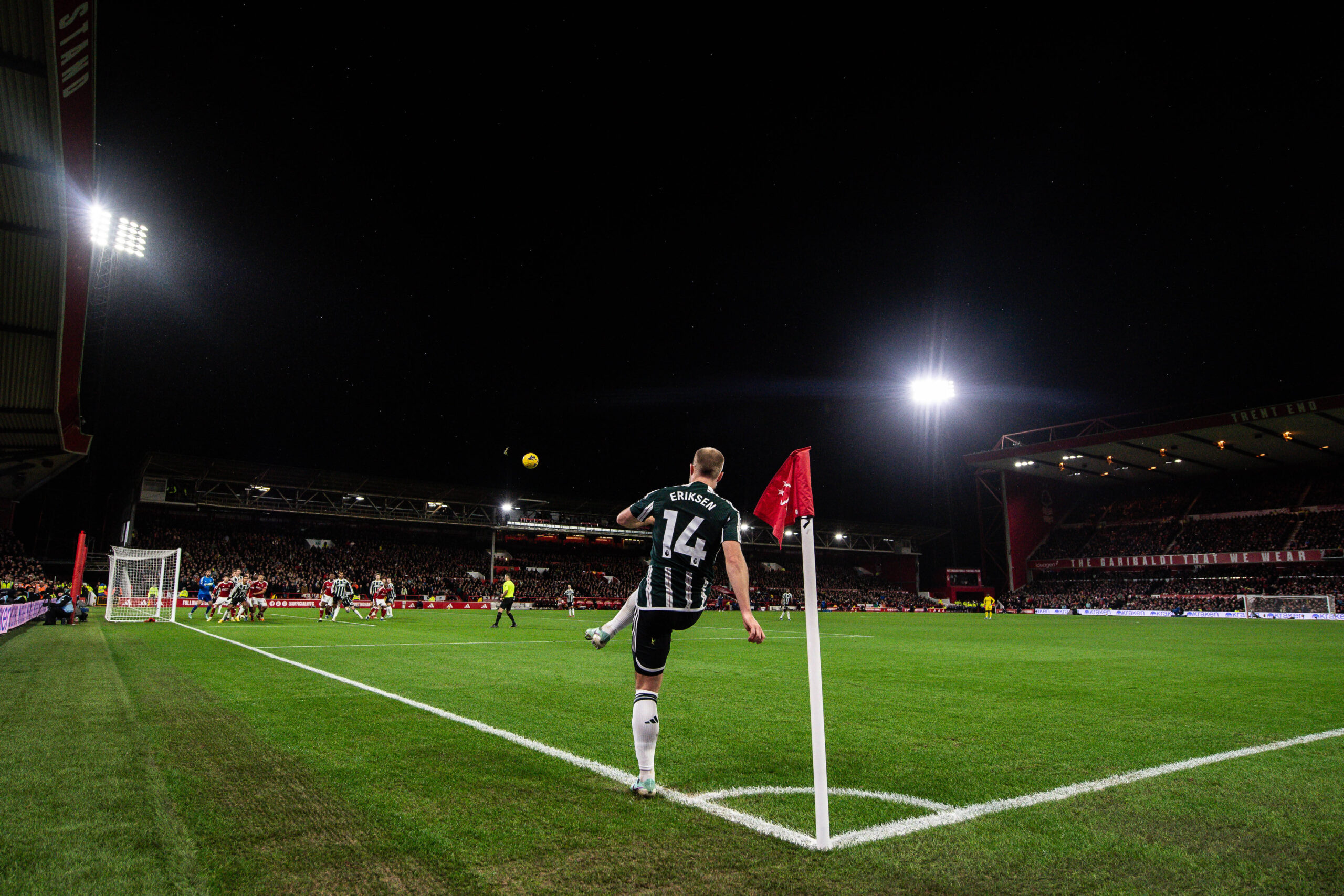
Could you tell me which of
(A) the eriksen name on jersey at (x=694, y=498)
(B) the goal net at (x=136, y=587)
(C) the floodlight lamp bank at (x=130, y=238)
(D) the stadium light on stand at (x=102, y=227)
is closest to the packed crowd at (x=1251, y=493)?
(A) the eriksen name on jersey at (x=694, y=498)

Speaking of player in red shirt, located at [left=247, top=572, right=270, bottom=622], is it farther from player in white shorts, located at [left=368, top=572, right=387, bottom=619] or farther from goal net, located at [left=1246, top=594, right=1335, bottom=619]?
goal net, located at [left=1246, top=594, right=1335, bottom=619]

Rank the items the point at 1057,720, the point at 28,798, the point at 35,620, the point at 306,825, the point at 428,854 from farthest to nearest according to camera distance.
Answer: the point at 35,620 → the point at 1057,720 → the point at 28,798 → the point at 306,825 → the point at 428,854

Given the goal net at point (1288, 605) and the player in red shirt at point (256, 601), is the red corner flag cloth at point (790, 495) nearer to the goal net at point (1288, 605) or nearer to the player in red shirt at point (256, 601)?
the player in red shirt at point (256, 601)

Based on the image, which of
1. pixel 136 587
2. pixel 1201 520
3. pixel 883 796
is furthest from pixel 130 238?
pixel 1201 520

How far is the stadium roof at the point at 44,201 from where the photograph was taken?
366 inches

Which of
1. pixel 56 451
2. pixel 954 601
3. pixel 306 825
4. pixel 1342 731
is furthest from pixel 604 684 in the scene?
pixel 954 601

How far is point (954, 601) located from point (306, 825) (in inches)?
2721

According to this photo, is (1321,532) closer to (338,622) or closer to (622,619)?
(338,622)

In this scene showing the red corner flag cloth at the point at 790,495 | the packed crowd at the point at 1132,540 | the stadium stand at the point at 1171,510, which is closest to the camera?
the red corner flag cloth at the point at 790,495

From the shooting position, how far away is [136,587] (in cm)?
2428

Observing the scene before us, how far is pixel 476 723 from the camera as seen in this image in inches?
247

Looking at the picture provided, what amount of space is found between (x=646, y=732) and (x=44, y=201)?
49.9 feet

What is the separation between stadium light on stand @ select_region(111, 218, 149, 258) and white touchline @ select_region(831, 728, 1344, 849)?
31.4 meters

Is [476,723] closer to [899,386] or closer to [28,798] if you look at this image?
[28,798]
